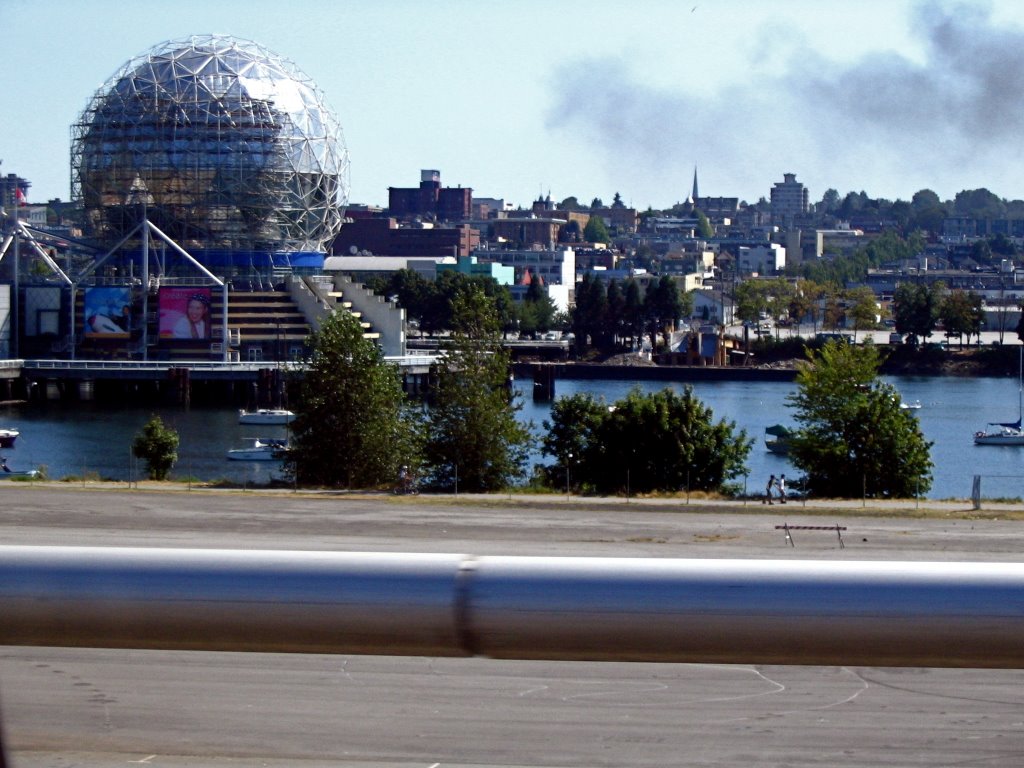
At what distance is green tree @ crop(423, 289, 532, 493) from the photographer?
19.0 meters

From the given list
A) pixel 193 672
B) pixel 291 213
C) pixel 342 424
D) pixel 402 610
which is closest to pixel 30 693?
pixel 193 672

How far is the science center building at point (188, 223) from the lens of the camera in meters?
51.5

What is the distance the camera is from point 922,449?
61.9ft

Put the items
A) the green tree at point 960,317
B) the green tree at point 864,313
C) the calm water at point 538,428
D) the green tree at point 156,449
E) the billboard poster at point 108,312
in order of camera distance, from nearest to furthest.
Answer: the green tree at point 156,449 → the calm water at point 538,428 → the billboard poster at point 108,312 → the green tree at point 960,317 → the green tree at point 864,313

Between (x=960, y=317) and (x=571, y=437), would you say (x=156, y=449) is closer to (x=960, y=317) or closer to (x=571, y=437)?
(x=571, y=437)

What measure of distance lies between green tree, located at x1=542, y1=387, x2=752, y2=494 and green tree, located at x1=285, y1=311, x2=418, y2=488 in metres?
2.24

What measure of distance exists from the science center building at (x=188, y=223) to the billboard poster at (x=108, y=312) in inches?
1.8

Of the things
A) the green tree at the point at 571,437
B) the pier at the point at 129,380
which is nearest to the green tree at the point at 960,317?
the pier at the point at 129,380

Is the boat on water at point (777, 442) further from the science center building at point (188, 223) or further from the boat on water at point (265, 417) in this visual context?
the science center building at point (188, 223)

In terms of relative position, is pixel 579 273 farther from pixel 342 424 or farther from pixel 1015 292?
pixel 342 424

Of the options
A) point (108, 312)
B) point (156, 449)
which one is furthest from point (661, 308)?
point (156, 449)

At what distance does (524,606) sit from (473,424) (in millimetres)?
18015

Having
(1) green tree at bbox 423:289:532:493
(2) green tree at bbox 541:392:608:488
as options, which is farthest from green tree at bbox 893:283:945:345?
(1) green tree at bbox 423:289:532:493

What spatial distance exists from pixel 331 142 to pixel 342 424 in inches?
1601
